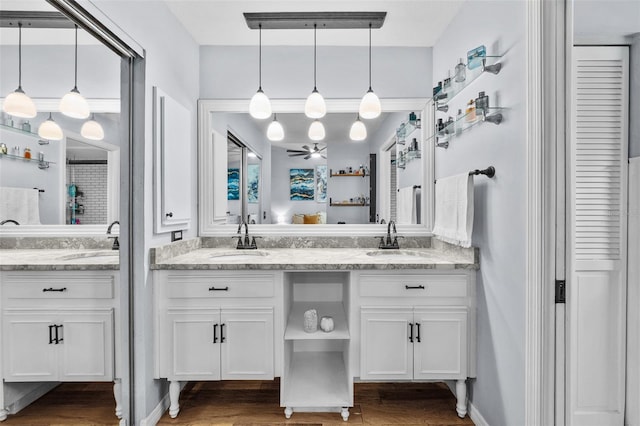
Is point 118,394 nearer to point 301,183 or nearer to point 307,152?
point 301,183

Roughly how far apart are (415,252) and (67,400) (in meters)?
2.03

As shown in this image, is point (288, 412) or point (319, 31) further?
point (319, 31)

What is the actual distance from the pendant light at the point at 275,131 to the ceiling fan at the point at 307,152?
0.13 meters

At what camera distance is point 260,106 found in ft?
7.80

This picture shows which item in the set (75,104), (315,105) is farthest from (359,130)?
(75,104)

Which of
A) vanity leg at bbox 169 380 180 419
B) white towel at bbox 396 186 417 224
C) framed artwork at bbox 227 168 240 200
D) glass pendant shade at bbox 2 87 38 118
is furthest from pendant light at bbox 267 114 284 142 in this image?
vanity leg at bbox 169 380 180 419

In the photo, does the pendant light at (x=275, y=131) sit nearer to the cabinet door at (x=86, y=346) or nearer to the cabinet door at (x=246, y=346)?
the cabinet door at (x=246, y=346)

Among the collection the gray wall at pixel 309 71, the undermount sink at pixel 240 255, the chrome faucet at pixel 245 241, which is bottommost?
the undermount sink at pixel 240 255

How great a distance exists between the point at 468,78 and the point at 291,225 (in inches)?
59.2

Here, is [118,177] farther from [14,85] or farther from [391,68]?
[391,68]

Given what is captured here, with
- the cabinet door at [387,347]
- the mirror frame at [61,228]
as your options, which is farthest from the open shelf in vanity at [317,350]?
the mirror frame at [61,228]

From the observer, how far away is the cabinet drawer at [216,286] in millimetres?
1908

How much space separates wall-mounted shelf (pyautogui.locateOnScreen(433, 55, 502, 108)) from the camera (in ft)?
5.52

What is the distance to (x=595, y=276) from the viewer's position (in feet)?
5.00
